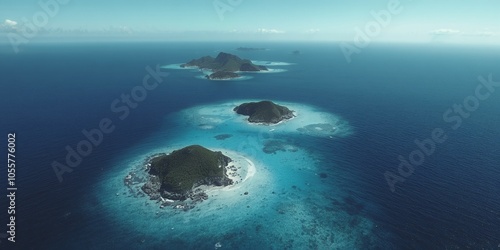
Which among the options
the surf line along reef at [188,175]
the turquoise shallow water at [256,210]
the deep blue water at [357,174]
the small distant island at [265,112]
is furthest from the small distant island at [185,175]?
the small distant island at [265,112]

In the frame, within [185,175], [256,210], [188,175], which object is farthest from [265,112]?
[256,210]

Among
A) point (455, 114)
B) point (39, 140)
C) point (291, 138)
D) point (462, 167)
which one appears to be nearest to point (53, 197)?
point (39, 140)

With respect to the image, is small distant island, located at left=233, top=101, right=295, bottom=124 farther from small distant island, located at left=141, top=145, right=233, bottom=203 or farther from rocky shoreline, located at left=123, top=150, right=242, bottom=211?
small distant island, located at left=141, top=145, right=233, bottom=203

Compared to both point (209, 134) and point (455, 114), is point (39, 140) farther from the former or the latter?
point (455, 114)

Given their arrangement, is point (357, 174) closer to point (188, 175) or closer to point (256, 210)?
point (256, 210)

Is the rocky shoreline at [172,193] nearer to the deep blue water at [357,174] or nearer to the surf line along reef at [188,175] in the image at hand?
the surf line along reef at [188,175]

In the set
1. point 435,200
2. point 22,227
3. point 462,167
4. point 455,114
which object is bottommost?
point 22,227
